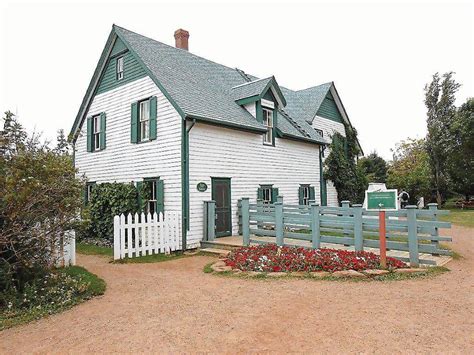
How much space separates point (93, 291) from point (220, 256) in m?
4.49

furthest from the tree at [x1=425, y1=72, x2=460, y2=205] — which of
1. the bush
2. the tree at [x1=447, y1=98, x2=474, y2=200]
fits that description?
the bush

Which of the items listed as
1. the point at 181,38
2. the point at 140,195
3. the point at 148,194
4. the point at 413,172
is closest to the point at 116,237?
the point at 148,194

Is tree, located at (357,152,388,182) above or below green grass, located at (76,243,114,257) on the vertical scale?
above

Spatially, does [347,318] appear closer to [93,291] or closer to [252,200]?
[93,291]

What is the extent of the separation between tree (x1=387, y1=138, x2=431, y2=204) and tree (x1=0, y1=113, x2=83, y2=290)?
32672 mm

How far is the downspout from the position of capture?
11.2 metres

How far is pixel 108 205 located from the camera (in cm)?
1342

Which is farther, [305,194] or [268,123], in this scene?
[305,194]

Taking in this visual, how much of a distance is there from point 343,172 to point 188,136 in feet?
40.1

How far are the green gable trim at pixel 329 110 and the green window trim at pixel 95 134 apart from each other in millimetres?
12955

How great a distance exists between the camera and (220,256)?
10.2 metres

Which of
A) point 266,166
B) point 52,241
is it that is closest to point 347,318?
point 52,241

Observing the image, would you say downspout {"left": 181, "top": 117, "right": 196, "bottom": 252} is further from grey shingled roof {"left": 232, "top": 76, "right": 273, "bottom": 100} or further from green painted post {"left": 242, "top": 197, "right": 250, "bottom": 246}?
grey shingled roof {"left": 232, "top": 76, "right": 273, "bottom": 100}

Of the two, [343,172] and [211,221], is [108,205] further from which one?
[343,172]
